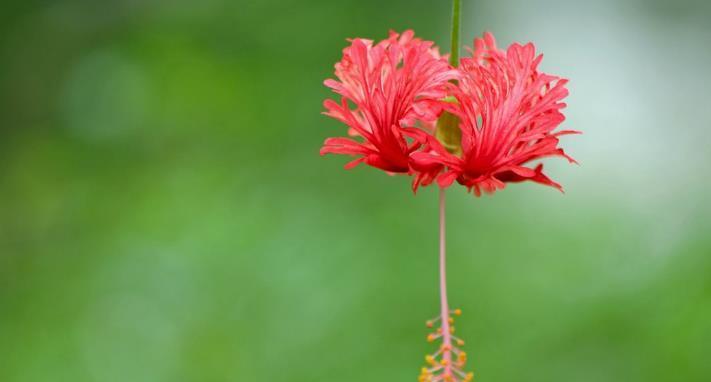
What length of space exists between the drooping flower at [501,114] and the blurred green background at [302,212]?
2.12 metres

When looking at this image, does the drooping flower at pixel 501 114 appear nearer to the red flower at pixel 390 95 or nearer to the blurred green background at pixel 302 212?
the red flower at pixel 390 95

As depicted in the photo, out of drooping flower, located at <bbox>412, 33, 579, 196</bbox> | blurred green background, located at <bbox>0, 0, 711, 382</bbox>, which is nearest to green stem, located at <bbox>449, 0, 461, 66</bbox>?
drooping flower, located at <bbox>412, 33, 579, 196</bbox>

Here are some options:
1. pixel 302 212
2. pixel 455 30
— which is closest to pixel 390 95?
pixel 455 30

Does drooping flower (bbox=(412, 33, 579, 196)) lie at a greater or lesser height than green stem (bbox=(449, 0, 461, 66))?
lesser

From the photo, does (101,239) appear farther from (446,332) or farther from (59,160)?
(446,332)

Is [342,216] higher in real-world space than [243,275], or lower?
higher

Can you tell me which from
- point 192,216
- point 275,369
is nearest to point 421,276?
point 275,369

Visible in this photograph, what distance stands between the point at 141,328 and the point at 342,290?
0.88 metres

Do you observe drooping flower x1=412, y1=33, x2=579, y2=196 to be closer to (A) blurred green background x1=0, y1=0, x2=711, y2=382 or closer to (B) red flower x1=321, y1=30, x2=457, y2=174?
(B) red flower x1=321, y1=30, x2=457, y2=174

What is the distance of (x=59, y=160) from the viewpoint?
15.0 feet

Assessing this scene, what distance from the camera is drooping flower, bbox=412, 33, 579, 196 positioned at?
1.35 metres

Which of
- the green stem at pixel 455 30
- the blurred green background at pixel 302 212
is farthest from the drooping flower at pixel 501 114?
the blurred green background at pixel 302 212

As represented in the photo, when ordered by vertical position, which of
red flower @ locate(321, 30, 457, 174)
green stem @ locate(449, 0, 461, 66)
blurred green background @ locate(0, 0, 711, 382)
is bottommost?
red flower @ locate(321, 30, 457, 174)

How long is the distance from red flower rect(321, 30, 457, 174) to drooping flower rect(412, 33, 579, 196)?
0.04m
